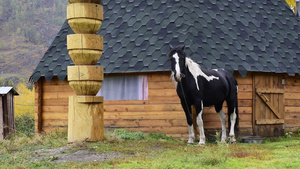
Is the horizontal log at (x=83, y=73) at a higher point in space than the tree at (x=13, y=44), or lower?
lower

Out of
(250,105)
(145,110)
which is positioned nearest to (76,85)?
(145,110)

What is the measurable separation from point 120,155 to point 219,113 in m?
4.33

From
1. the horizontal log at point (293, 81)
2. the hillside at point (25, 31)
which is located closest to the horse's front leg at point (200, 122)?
the horizontal log at point (293, 81)

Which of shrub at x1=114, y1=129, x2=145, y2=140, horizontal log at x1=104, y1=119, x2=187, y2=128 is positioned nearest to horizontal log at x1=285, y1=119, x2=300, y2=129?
horizontal log at x1=104, y1=119, x2=187, y2=128

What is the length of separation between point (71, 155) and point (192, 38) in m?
5.92

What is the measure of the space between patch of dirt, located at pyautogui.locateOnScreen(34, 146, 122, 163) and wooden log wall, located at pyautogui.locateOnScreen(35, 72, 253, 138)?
437cm

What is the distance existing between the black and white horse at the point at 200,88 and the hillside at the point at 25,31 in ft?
204

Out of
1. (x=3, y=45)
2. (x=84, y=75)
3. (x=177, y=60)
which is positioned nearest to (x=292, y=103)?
(x=177, y=60)

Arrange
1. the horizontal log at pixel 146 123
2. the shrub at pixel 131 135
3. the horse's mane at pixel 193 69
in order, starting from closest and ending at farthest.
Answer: the horse's mane at pixel 193 69
the shrub at pixel 131 135
the horizontal log at pixel 146 123

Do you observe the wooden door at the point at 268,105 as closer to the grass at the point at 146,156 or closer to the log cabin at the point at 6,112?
the grass at the point at 146,156

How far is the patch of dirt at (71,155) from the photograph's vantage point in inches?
325

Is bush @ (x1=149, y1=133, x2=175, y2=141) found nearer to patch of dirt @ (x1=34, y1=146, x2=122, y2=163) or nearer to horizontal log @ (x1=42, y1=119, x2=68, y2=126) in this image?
horizontal log @ (x1=42, y1=119, x2=68, y2=126)

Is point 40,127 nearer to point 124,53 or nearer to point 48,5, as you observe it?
point 124,53

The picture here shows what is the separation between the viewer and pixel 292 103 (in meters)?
15.1
